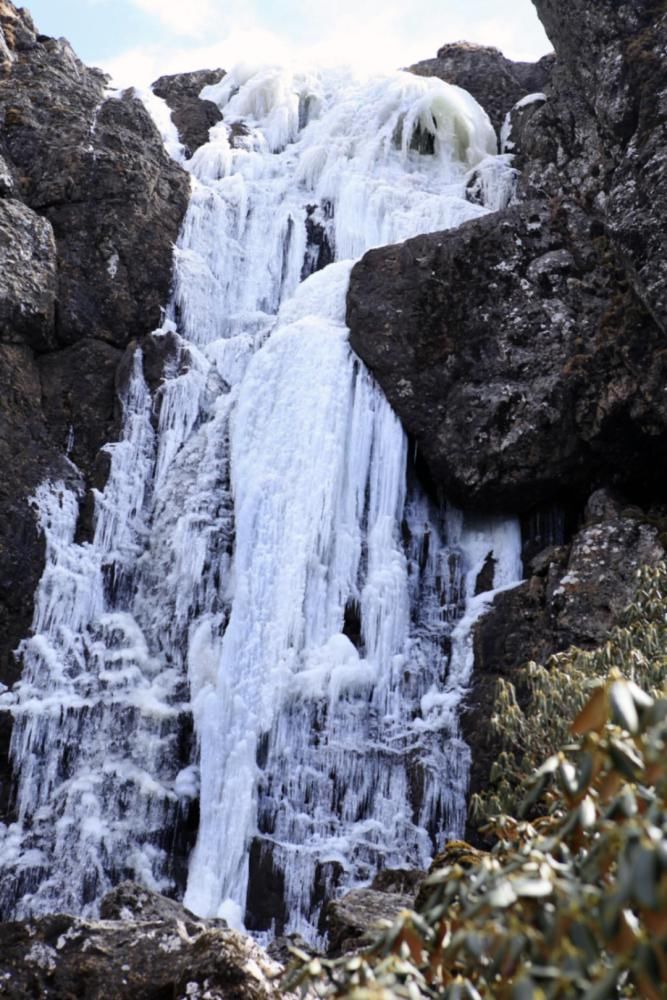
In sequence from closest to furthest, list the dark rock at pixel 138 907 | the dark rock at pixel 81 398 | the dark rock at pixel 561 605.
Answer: the dark rock at pixel 138 907
the dark rock at pixel 561 605
the dark rock at pixel 81 398

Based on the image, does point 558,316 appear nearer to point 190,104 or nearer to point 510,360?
point 510,360

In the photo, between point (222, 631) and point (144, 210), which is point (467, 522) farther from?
point (144, 210)

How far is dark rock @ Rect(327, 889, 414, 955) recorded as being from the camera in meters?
8.94

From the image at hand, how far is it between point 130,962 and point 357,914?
76.0 inches

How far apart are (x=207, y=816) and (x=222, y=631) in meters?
2.53

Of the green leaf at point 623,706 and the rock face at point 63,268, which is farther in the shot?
the rock face at point 63,268

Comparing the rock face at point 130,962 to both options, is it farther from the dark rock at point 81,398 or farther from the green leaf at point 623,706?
the dark rock at point 81,398

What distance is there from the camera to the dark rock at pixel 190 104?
23.4 m

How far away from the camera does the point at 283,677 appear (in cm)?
1394

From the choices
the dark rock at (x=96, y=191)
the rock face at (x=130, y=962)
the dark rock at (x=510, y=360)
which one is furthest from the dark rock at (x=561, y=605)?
the dark rock at (x=96, y=191)

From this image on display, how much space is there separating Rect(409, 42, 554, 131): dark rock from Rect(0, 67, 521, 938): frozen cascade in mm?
5009

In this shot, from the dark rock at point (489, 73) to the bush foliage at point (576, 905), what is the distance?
20729 millimetres

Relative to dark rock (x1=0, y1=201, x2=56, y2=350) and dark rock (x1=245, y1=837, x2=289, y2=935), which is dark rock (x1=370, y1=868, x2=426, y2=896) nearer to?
dark rock (x1=245, y1=837, x2=289, y2=935)

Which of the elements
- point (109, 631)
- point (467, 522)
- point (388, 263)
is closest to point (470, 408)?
point (467, 522)
